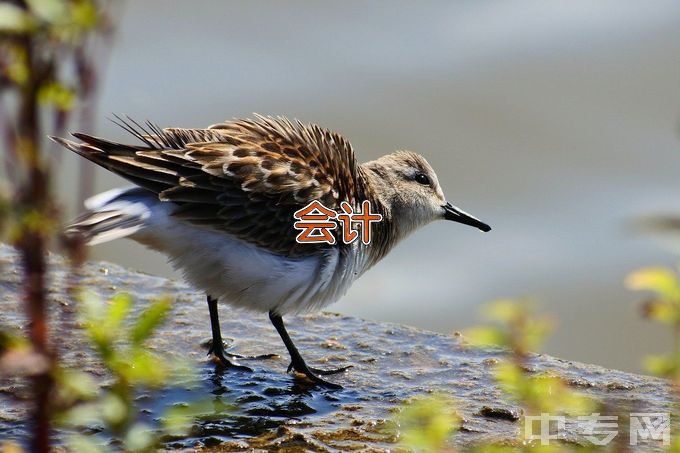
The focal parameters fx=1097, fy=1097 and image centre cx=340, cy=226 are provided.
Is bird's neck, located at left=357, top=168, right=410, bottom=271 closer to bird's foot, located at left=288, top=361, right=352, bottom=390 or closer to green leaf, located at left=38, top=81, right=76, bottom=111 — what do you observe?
bird's foot, located at left=288, top=361, right=352, bottom=390

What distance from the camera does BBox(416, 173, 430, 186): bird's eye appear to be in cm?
697

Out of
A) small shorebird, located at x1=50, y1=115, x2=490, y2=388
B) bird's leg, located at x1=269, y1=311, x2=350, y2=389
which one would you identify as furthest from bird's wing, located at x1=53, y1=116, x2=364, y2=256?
bird's leg, located at x1=269, y1=311, x2=350, y2=389

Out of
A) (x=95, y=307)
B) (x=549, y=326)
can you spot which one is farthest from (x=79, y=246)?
(x=549, y=326)

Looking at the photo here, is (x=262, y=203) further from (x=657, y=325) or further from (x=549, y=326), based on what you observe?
(x=657, y=325)

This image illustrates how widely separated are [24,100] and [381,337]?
4.21m

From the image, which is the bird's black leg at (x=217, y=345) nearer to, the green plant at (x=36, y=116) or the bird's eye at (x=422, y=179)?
the bird's eye at (x=422, y=179)

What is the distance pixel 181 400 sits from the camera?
17.2ft

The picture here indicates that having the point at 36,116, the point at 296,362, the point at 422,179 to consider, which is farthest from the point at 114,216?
the point at 36,116

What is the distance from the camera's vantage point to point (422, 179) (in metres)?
6.99

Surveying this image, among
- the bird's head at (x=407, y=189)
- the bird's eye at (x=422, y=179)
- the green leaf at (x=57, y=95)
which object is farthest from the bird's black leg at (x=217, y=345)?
the green leaf at (x=57, y=95)

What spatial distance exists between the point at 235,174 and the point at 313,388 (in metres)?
1.15

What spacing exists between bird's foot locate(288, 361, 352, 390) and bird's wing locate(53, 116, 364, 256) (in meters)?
0.59

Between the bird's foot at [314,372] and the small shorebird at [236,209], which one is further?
the bird's foot at [314,372]

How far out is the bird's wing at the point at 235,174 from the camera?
5.44 m
